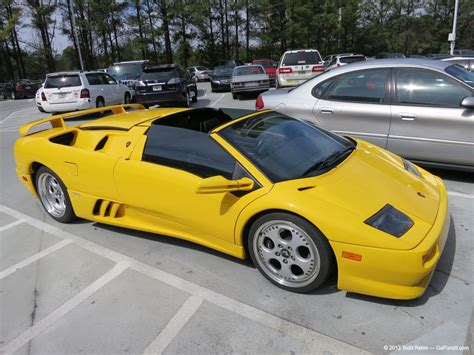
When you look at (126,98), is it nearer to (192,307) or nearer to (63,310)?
(63,310)

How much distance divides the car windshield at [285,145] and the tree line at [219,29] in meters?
40.5

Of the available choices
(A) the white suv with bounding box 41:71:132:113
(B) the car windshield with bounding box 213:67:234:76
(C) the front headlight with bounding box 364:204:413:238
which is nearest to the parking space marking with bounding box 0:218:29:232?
(C) the front headlight with bounding box 364:204:413:238

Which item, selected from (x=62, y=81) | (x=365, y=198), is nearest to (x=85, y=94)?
(x=62, y=81)

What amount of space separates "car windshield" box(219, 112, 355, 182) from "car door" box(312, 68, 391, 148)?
4.45ft

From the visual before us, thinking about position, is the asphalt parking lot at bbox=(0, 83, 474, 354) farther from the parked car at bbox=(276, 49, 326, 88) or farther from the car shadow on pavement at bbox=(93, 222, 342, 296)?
the parked car at bbox=(276, 49, 326, 88)

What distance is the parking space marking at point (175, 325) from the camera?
227 centimetres

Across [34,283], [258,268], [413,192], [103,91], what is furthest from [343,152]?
[103,91]

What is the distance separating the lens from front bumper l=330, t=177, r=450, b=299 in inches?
87.8

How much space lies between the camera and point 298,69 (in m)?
13.9

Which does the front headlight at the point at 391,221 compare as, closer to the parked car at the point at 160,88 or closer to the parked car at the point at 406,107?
the parked car at the point at 406,107

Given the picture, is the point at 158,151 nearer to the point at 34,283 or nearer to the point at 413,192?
the point at 34,283

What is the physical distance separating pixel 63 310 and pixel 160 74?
1088 centimetres

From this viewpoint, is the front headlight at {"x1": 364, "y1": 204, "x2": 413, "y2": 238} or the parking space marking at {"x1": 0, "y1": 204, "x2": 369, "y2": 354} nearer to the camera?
the parking space marking at {"x1": 0, "y1": 204, "x2": 369, "y2": 354}

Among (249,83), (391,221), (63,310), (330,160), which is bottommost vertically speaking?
(63,310)
